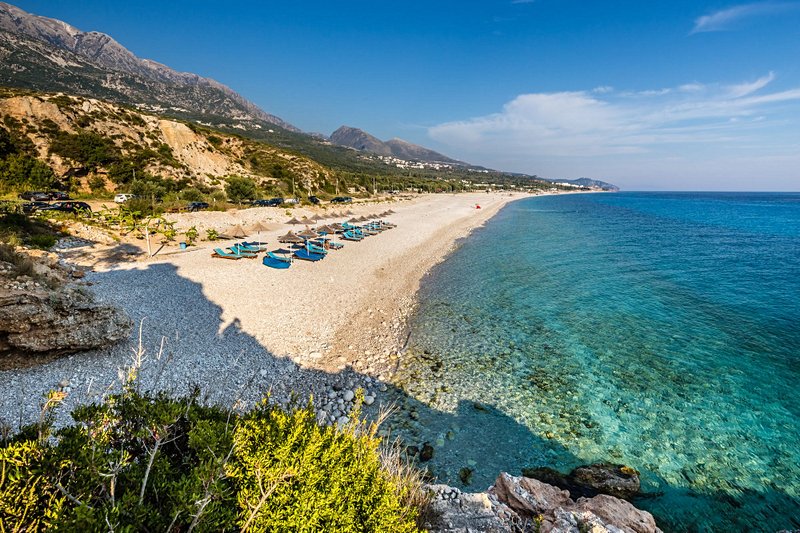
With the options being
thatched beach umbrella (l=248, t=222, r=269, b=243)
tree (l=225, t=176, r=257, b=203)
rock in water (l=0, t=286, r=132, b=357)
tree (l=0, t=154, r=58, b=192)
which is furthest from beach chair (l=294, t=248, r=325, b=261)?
tree (l=0, t=154, r=58, b=192)

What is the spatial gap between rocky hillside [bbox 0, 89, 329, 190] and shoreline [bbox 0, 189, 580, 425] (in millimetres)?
30987

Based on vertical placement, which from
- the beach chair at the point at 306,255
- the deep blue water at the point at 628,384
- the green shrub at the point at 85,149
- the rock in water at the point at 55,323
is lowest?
the deep blue water at the point at 628,384

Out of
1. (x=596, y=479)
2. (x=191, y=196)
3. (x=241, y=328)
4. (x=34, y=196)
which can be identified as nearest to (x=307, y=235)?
(x=241, y=328)

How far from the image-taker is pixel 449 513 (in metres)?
5.14

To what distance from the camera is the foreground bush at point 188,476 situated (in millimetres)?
2688

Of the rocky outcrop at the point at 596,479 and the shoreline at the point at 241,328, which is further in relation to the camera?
the shoreline at the point at 241,328

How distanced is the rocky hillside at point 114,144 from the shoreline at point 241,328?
3099cm

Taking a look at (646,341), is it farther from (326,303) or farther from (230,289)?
(230,289)

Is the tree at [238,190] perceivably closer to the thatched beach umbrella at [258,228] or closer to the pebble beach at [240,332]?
the thatched beach umbrella at [258,228]

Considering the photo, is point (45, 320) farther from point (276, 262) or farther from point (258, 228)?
point (258, 228)

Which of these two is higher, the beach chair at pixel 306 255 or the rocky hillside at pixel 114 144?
the rocky hillside at pixel 114 144

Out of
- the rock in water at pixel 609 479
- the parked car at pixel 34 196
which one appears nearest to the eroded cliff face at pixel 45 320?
the rock in water at pixel 609 479

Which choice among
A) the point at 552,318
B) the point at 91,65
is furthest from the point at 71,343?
the point at 91,65

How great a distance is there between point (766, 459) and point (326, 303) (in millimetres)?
15372
